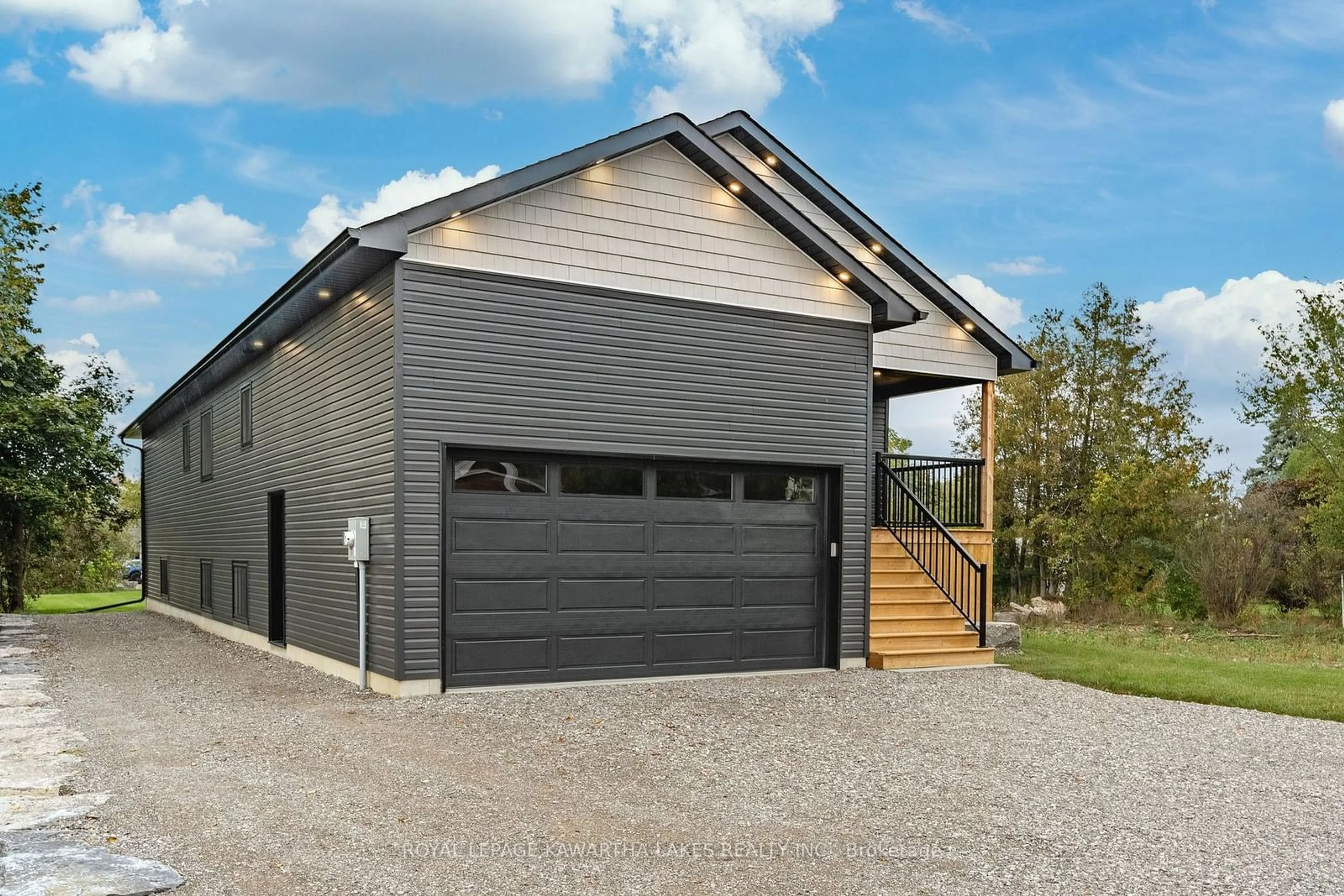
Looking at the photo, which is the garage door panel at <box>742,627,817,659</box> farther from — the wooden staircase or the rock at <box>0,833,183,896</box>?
the rock at <box>0,833,183,896</box>

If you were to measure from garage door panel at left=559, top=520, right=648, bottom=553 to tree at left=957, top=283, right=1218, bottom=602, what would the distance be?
15.3 meters

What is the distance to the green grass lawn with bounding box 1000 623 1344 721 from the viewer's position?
404 inches

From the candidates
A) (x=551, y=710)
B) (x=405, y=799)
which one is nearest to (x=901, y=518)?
(x=551, y=710)

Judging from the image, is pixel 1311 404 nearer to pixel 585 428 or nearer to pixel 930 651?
pixel 930 651

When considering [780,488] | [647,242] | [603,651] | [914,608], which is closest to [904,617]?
[914,608]

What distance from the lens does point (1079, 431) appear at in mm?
24234

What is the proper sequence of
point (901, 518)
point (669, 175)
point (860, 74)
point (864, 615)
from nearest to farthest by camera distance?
point (669, 175) → point (864, 615) → point (901, 518) → point (860, 74)

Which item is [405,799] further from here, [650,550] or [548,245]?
[548,245]

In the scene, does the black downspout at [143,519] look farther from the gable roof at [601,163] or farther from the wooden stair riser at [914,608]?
the wooden stair riser at [914,608]

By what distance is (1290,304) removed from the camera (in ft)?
72.6

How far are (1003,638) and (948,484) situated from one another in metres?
2.46

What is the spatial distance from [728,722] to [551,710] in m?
1.51

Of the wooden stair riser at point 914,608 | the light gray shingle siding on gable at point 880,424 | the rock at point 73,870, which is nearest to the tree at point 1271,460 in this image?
the light gray shingle siding on gable at point 880,424

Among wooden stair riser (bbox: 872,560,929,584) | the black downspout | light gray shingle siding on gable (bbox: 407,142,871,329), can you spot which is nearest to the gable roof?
light gray shingle siding on gable (bbox: 407,142,871,329)
